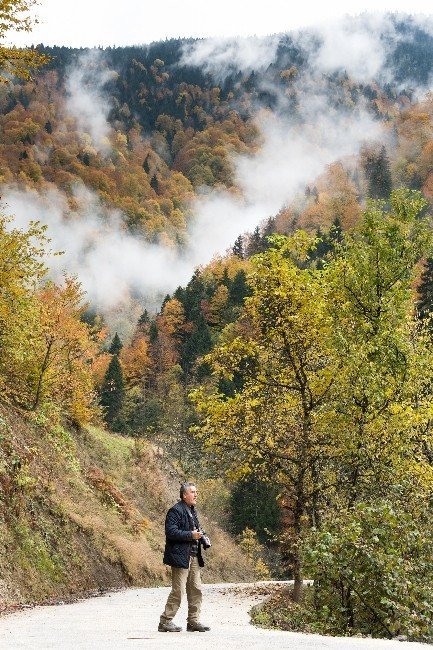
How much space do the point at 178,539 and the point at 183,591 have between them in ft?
2.44

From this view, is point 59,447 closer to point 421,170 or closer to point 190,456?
point 190,456

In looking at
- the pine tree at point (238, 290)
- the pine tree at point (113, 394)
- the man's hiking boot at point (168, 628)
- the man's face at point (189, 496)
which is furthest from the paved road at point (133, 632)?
the pine tree at point (238, 290)

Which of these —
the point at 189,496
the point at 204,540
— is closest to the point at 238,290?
the point at 189,496

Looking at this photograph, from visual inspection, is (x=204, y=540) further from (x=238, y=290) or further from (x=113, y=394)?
(x=238, y=290)

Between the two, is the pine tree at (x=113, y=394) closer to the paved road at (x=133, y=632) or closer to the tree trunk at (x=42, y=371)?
the tree trunk at (x=42, y=371)

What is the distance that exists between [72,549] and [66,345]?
8.71 m

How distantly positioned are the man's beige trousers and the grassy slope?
5914 mm

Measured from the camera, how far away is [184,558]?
9.84 m

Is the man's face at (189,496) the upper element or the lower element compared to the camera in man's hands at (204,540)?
upper

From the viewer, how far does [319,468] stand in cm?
1755

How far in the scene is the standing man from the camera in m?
9.81

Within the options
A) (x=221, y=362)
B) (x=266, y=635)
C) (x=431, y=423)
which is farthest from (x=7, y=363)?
(x=266, y=635)

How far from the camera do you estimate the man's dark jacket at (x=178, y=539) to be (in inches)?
386

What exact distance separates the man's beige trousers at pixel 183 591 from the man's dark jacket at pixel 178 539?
127 millimetres
